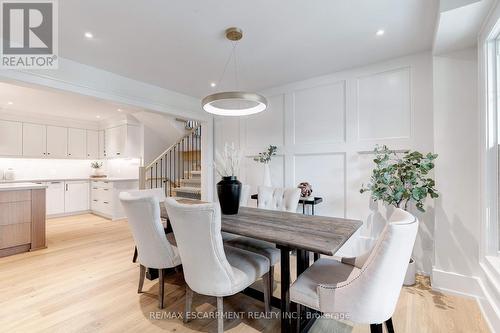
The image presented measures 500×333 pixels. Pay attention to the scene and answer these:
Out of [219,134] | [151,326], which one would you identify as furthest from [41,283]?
[219,134]

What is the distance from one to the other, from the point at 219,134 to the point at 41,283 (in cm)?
332

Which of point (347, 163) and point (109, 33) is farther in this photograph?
point (347, 163)

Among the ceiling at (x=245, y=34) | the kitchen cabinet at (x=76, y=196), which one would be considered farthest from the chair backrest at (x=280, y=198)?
the kitchen cabinet at (x=76, y=196)

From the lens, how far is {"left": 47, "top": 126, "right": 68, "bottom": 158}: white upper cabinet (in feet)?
18.3

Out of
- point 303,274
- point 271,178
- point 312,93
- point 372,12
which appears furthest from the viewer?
point 271,178

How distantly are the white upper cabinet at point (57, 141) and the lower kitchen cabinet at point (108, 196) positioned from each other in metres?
1.01

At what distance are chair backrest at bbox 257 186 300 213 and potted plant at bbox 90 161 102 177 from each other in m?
5.65

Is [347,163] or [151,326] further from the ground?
[347,163]

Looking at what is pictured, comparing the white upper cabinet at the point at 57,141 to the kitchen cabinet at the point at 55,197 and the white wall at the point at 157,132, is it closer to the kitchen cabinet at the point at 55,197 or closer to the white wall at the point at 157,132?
the kitchen cabinet at the point at 55,197

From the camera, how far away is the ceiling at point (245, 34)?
77.0 inches

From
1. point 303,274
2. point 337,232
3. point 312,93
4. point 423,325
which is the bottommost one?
point 423,325

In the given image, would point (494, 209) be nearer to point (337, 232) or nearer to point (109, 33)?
point (337, 232)

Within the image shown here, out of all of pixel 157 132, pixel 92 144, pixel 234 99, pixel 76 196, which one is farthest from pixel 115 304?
pixel 92 144

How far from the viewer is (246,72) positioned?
10.8 feet
